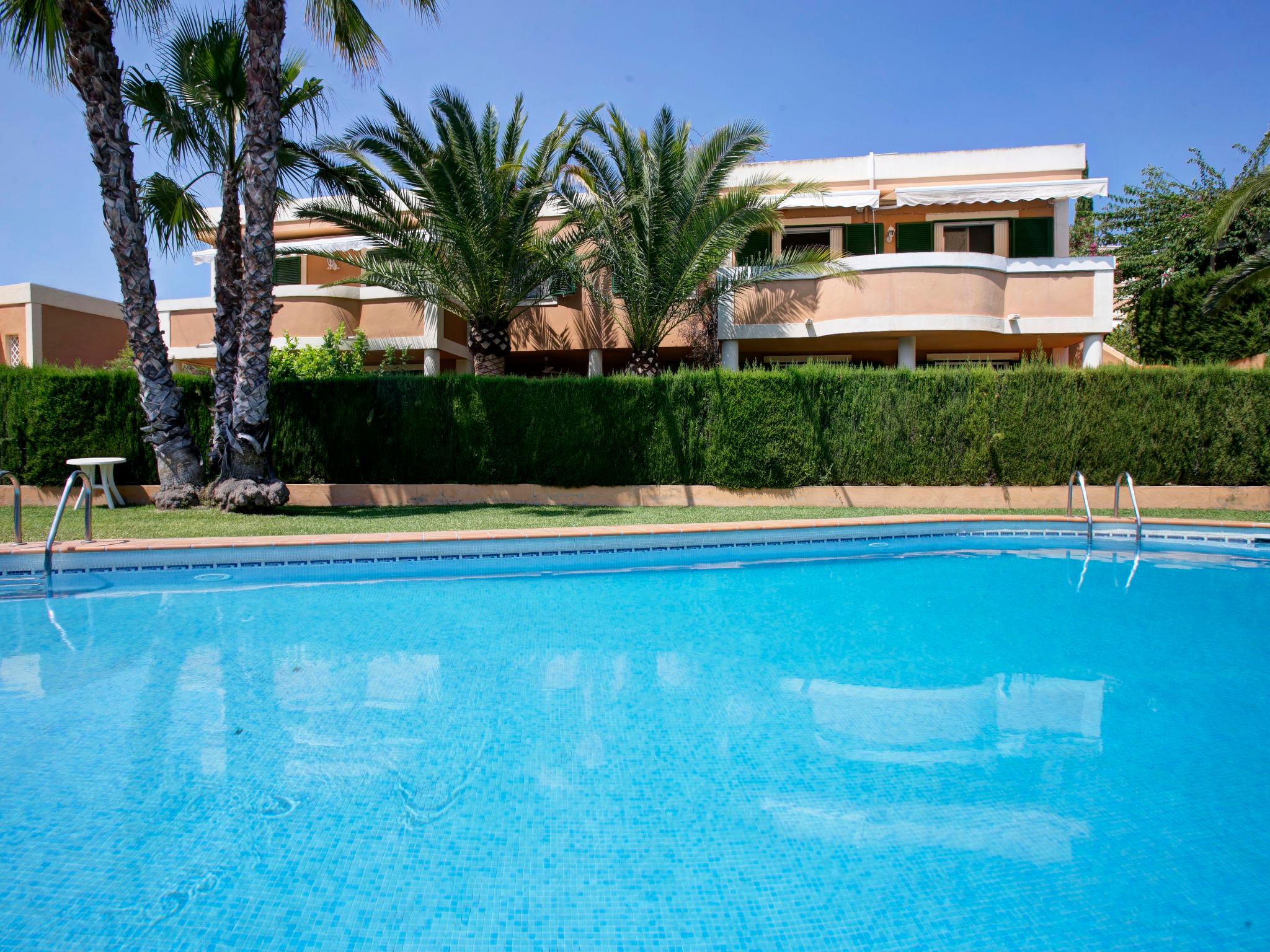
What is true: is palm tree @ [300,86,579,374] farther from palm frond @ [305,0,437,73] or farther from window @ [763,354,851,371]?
window @ [763,354,851,371]

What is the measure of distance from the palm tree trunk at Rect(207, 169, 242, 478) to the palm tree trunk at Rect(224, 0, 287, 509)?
2.58 feet

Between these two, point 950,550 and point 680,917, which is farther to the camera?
point 950,550

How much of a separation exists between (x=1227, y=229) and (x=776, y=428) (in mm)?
11155

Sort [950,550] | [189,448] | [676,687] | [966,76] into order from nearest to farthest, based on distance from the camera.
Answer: [676,687]
[950,550]
[189,448]
[966,76]

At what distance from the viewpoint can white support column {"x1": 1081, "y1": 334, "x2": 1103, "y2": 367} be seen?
17328mm

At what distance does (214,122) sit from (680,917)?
55.6 feet

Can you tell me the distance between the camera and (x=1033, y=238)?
19.5 m

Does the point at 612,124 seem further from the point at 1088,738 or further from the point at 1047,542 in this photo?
the point at 1088,738

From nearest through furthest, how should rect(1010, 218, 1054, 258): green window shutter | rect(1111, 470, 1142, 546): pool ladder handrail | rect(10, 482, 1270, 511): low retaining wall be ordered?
rect(1111, 470, 1142, 546): pool ladder handrail
rect(10, 482, 1270, 511): low retaining wall
rect(1010, 218, 1054, 258): green window shutter

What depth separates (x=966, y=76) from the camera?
20.3m

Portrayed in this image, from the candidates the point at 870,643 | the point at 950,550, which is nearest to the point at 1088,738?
the point at 870,643

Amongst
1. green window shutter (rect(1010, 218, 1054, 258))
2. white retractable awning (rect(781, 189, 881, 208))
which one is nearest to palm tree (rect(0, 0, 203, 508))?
white retractable awning (rect(781, 189, 881, 208))

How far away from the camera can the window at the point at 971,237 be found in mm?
20109

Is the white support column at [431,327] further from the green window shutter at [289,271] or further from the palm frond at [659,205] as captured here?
the green window shutter at [289,271]
